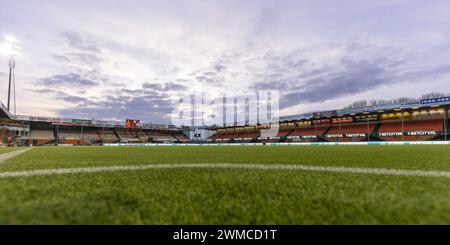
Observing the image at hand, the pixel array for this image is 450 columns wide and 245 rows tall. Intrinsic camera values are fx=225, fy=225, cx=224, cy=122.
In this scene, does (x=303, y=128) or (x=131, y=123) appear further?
(x=131, y=123)

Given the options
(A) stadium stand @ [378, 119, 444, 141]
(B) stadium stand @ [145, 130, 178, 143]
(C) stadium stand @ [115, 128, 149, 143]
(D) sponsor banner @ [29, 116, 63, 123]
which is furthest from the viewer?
(B) stadium stand @ [145, 130, 178, 143]

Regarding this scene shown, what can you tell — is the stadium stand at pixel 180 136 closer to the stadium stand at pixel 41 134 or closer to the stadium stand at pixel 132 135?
the stadium stand at pixel 132 135

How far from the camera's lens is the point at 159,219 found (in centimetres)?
141

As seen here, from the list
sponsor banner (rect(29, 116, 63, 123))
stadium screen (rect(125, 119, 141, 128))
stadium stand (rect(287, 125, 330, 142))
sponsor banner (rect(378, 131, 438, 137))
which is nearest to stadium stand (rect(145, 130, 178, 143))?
stadium screen (rect(125, 119, 141, 128))

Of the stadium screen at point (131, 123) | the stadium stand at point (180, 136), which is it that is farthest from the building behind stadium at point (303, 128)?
the stadium stand at point (180, 136)

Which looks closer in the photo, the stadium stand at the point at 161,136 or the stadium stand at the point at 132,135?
the stadium stand at the point at 132,135

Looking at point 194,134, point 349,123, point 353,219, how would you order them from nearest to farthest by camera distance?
point 353,219 < point 349,123 < point 194,134

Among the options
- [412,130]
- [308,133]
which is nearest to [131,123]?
[308,133]

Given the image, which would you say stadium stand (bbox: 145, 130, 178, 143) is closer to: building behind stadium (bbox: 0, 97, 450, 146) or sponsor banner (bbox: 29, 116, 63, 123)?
building behind stadium (bbox: 0, 97, 450, 146)

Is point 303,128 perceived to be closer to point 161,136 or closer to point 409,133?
point 409,133
